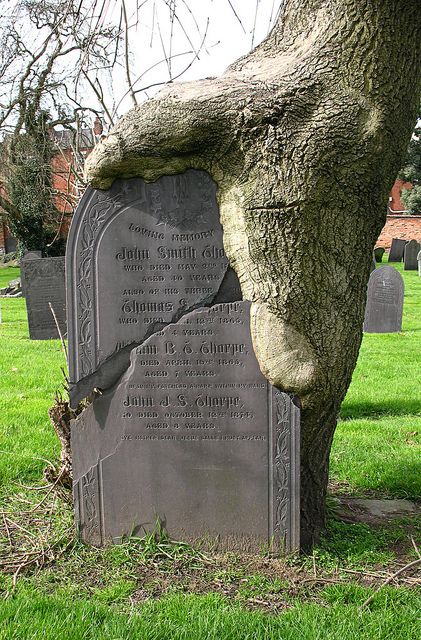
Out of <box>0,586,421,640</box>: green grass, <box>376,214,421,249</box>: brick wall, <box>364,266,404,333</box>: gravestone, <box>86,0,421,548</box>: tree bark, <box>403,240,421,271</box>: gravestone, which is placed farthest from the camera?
<box>376,214,421,249</box>: brick wall

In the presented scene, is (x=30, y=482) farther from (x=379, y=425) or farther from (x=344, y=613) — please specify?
(x=379, y=425)

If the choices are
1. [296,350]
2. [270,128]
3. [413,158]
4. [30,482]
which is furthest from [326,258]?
[413,158]

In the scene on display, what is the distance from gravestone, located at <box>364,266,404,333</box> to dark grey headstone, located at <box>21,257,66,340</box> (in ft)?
17.8

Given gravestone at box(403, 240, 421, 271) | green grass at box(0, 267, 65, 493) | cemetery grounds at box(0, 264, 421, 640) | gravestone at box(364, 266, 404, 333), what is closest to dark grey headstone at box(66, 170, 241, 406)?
cemetery grounds at box(0, 264, 421, 640)

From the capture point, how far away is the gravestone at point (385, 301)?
10945 millimetres

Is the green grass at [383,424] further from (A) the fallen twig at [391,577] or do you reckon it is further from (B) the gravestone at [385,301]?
(A) the fallen twig at [391,577]

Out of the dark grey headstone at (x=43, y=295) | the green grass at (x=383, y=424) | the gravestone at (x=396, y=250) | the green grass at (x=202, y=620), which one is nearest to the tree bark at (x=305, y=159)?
the green grass at (x=202, y=620)

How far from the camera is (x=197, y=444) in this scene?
3.47 metres

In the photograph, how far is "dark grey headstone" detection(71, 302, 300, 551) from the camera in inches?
134

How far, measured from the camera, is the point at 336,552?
3492 millimetres

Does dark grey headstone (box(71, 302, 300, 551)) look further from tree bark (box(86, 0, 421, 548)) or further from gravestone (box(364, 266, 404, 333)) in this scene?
gravestone (box(364, 266, 404, 333))

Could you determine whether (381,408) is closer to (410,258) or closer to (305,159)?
(305,159)

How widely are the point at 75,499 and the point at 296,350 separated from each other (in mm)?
1510

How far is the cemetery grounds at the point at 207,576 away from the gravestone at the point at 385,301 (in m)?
6.20
